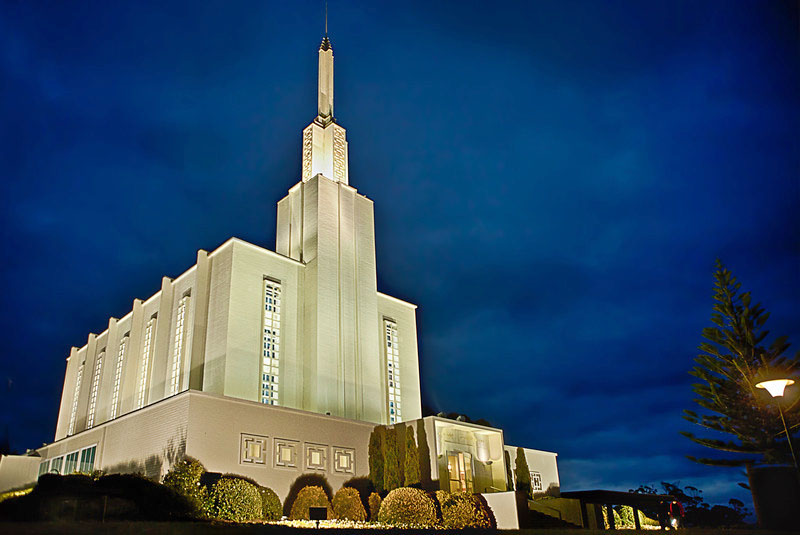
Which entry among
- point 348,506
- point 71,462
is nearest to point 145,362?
point 71,462

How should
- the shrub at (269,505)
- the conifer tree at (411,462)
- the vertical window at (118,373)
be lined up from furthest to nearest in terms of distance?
the vertical window at (118,373) → the conifer tree at (411,462) → the shrub at (269,505)

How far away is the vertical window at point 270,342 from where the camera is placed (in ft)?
102

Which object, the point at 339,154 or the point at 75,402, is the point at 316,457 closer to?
the point at 339,154

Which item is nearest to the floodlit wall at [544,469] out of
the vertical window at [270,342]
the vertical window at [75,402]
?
the vertical window at [270,342]

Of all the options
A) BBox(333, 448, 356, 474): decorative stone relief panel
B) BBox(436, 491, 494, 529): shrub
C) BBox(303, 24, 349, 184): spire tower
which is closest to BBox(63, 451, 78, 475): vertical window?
BBox(333, 448, 356, 474): decorative stone relief panel

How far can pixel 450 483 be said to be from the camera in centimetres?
2775

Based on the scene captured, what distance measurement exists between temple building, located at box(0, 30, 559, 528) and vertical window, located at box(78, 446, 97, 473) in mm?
118

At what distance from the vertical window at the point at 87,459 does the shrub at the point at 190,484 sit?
8.25 m

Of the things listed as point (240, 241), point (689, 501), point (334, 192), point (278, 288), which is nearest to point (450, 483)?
point (278, 288)

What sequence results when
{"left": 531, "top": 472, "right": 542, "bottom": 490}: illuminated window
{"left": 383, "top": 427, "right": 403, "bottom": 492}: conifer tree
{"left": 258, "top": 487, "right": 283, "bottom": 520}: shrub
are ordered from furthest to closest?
{"left": 531, "top": 472, "right": 542, "bottom": 490}: illuminated window, {"left": 383, "top": 427, "right": 403, "bottom": 492}: conifer tree, {"left": 258, "top": 487, "right": 283, "bottom": 520}: shrub

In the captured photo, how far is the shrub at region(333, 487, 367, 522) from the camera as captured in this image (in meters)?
24.1

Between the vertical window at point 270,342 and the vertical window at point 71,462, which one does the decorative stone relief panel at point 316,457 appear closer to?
the vertical window at point 270,342

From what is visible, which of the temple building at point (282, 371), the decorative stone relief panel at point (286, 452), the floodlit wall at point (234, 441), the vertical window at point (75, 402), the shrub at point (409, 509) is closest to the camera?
the shrub at point (409, 509)

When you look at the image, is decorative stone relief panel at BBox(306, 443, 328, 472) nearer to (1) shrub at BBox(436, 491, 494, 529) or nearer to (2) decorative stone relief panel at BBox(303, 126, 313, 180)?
(1) shrub at BBox(436, 491, 494, 529)
